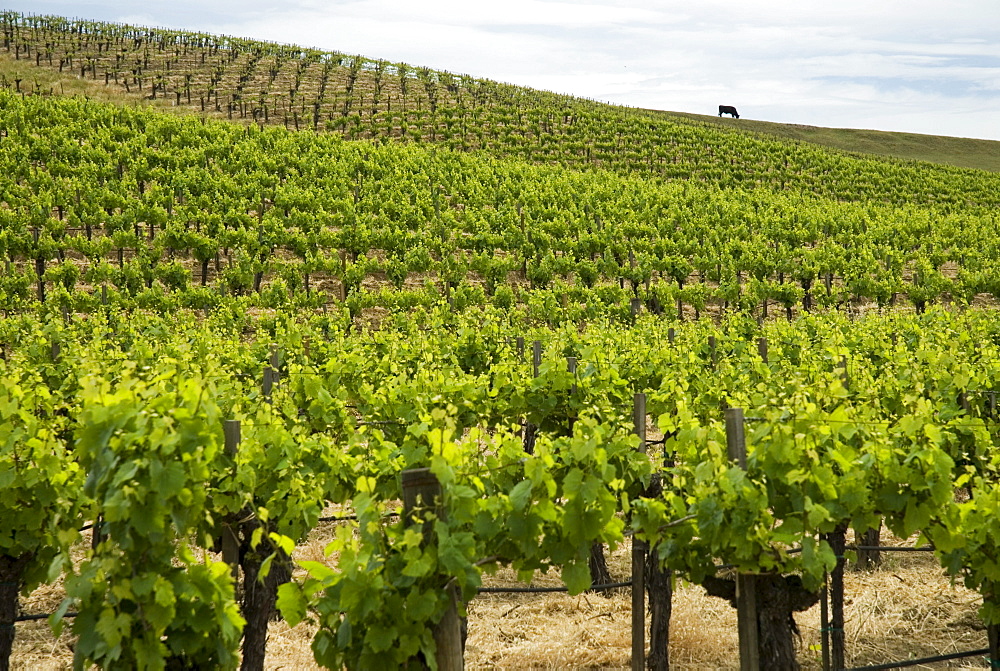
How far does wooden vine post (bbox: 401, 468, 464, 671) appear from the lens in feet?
12.8

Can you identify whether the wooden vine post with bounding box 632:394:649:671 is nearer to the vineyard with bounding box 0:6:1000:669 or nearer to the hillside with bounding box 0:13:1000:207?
the vineyard with bounding box 0:6:1000:669

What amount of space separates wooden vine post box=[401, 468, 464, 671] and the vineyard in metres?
0.02

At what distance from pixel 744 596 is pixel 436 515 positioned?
7.78ft

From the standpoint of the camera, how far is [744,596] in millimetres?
5113

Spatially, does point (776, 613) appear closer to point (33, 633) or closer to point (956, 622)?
point (956, 622)

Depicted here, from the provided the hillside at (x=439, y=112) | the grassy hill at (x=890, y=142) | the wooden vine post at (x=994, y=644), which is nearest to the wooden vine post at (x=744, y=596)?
the wooden vine post at (x=994, y=644)

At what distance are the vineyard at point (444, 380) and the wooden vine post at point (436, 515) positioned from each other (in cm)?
2

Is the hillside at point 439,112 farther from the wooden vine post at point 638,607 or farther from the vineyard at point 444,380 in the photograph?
the wooden vine post at point 638,607

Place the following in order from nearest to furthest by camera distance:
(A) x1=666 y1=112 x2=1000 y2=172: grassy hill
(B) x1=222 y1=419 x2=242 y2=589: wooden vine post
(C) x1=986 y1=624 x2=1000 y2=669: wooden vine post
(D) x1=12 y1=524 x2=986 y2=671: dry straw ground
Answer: (B) x1=222 y1=419 x2=242 y2=589: wooden vine post < (C) x1=986 y1=624 x2=1000 y2=669: wooden vine post < (D) x1=12 y1=524 x2=986 y2=671: dry straw ground < (A) x1=666 y1=112 x2=1000 y2=172: grassy hill

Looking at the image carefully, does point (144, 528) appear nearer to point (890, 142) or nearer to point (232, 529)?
point (232, 529)

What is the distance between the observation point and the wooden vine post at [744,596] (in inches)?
194

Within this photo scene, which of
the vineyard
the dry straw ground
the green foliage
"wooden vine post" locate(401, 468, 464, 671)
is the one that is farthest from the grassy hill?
the green foliage

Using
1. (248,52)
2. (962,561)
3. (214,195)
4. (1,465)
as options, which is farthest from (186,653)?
(248,52)

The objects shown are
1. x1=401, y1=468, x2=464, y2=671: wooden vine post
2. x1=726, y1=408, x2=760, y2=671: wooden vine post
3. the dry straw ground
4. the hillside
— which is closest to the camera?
x1=401, y1=468, x2=464, y2=671: wooden vine post
